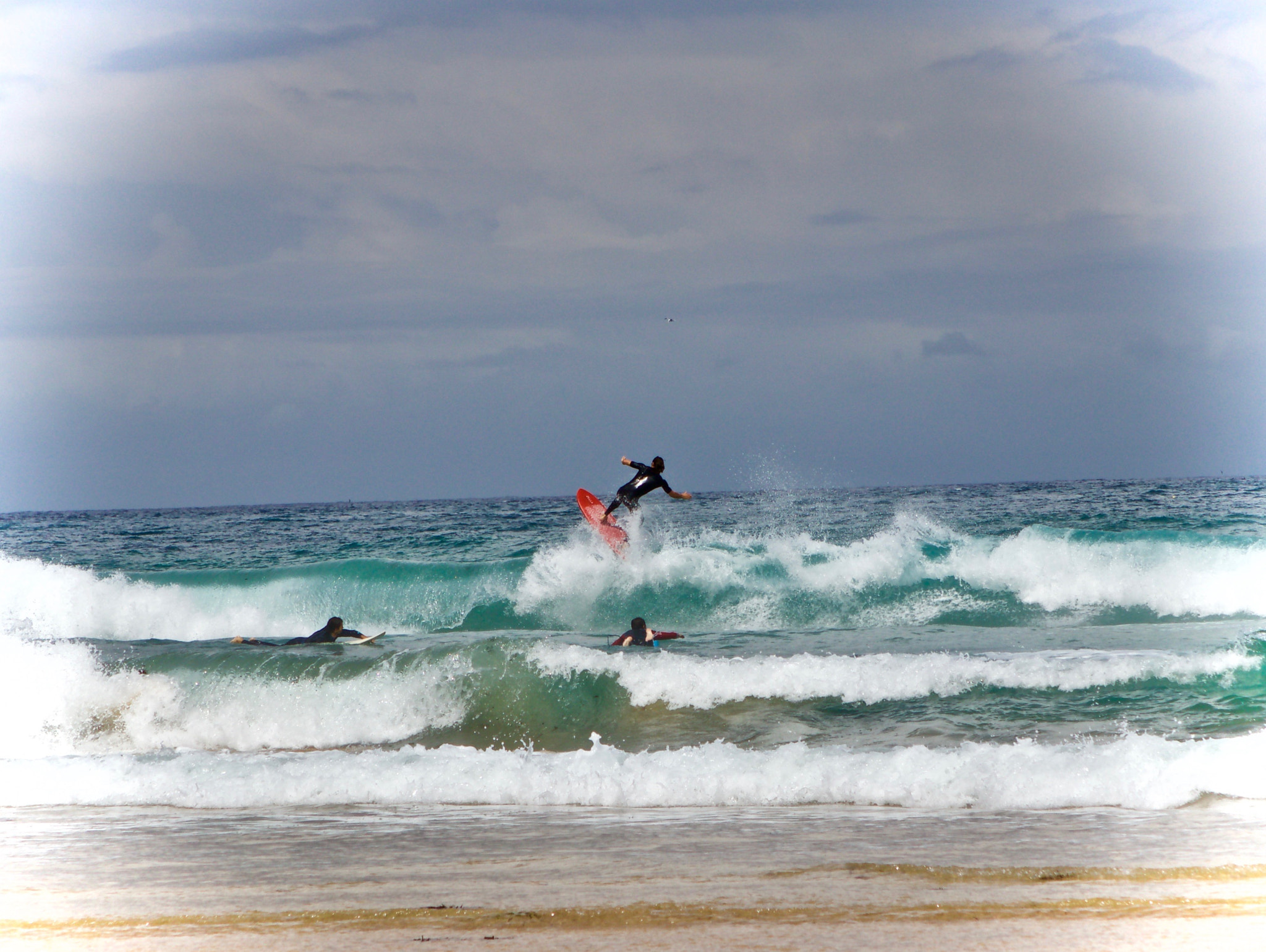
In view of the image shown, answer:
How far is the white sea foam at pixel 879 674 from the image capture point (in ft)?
29.0

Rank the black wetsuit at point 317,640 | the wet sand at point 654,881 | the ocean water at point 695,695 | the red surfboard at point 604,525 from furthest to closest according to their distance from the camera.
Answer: the red surfboard at point 604,525 → the black wetsuit at point 317,640 → the ocean water at point 695,695 → the wet sand at point 654,881

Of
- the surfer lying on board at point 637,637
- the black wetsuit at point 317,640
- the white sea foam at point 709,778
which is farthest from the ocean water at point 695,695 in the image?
the surfer lying on board at point 637,637

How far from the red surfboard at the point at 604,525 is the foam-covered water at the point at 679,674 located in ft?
0.74

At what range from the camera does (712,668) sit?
9289mm

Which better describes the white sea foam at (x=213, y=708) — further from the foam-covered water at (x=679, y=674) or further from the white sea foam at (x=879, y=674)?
the white sea foam at (x=879, y=674)

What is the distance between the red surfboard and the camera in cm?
1747

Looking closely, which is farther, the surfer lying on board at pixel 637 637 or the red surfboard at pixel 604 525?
the red surfboard at pixel 604 525

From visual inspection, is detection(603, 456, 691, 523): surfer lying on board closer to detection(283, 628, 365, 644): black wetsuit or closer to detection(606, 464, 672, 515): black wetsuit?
detection(606, 464, 672, 515): black wetsuit

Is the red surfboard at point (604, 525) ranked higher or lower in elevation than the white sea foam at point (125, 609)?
higher

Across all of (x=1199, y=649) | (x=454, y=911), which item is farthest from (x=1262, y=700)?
(x=454, y=911)

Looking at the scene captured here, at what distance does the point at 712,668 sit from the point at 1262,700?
4830 mm

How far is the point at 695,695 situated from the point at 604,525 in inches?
335

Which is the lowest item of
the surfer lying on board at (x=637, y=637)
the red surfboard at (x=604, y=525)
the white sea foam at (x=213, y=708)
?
the white sea foam at (x=213, y=708)

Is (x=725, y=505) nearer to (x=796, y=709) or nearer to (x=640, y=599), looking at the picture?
(x=640, y=599)
